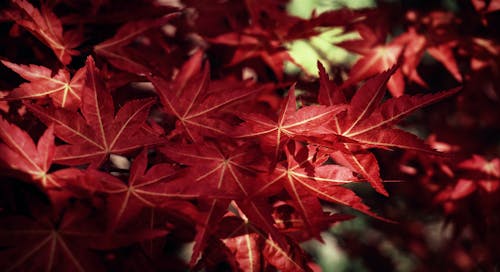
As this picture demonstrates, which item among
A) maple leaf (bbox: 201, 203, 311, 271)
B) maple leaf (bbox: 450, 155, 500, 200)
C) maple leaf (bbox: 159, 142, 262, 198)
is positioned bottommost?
maple leaf (bbox: 450, 155, 500, 200)

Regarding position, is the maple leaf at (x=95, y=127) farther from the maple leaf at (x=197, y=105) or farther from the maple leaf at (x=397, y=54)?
the maple leaf at (x=397, y=54)

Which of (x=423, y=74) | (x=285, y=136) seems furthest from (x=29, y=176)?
(x=423, y=74)

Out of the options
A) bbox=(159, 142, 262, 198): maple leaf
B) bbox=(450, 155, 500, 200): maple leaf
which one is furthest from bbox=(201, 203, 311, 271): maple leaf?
bbox=(450, 155, 500, 200): maple leaf

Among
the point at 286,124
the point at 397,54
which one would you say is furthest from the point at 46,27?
the point at 397,54

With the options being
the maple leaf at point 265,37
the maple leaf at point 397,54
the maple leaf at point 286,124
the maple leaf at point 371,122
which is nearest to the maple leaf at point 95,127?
the maple leaf at point 286,124

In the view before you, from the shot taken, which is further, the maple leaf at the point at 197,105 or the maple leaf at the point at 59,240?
the maple leaf at the point at 197,105

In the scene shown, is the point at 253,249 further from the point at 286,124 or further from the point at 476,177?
the point at 476,177

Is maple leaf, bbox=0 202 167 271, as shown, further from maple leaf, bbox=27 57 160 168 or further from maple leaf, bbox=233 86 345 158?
maple leaf, bbox=233 86 345 158
